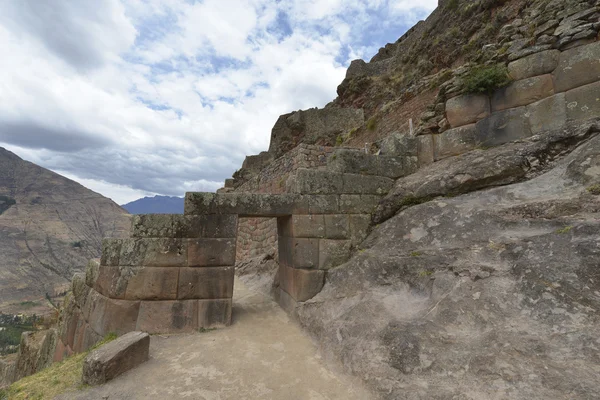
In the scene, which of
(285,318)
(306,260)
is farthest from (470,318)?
(285,318)

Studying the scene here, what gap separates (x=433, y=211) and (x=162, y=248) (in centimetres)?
435

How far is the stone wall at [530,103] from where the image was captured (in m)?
4.29

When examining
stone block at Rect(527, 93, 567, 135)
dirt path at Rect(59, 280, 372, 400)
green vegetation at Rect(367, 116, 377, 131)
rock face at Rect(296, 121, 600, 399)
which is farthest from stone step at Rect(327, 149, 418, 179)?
green vegetation at Rect(367, 116, 377, 131)

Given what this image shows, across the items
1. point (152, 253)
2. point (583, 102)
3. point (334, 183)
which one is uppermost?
point (583, 102)

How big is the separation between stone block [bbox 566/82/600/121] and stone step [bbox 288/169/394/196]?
2.87 metres

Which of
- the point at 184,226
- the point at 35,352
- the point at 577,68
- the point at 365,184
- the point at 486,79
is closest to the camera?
the point at 577,68

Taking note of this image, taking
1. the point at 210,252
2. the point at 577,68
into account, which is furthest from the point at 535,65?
the point at 210,252

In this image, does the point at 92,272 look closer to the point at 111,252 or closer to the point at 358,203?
the point at 111,252

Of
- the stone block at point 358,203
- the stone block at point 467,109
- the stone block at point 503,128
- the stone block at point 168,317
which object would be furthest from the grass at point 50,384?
the stone block at point 467,109

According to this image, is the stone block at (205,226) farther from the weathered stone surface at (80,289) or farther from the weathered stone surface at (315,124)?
the weathered stone surface at (315,124)

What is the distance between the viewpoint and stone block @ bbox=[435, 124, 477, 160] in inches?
209

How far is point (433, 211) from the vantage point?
453 centimetres

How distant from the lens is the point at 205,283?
4855 mm

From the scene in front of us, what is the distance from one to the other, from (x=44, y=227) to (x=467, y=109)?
108 meters
